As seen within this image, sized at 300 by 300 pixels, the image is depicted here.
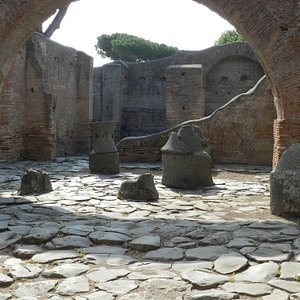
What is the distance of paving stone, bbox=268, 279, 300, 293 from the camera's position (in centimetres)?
306

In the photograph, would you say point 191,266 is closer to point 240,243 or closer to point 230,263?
point 230,263

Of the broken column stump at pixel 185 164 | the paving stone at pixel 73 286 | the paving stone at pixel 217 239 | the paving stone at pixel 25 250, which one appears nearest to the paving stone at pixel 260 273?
the paving stone at pixel 217 239

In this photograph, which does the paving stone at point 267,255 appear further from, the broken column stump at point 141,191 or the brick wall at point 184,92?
the brick wall at point 184,92

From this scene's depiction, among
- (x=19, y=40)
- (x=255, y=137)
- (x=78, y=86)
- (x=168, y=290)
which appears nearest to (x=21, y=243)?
(x=168, y=290)

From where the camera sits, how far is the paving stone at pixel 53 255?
379 cm

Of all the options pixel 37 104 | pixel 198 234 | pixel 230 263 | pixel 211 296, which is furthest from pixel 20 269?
pixel 37 104

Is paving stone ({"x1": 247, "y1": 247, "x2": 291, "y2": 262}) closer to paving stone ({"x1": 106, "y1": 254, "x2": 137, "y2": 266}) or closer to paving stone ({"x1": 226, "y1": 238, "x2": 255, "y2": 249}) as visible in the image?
paving stone ({"x1": 226, "y1": 238, "x2": 255, "y2": 249})

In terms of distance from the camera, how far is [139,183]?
271 inches

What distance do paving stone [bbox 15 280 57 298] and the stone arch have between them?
58.6 feet

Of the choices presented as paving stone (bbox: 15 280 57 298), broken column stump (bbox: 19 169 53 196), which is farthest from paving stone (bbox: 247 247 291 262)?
broken column stump (bbox: 19 169 53 196)

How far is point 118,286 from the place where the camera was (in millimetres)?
3143

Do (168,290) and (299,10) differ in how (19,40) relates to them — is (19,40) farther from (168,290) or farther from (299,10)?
(168,290)

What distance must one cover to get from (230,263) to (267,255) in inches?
18.0

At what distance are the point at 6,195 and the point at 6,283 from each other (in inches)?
160
